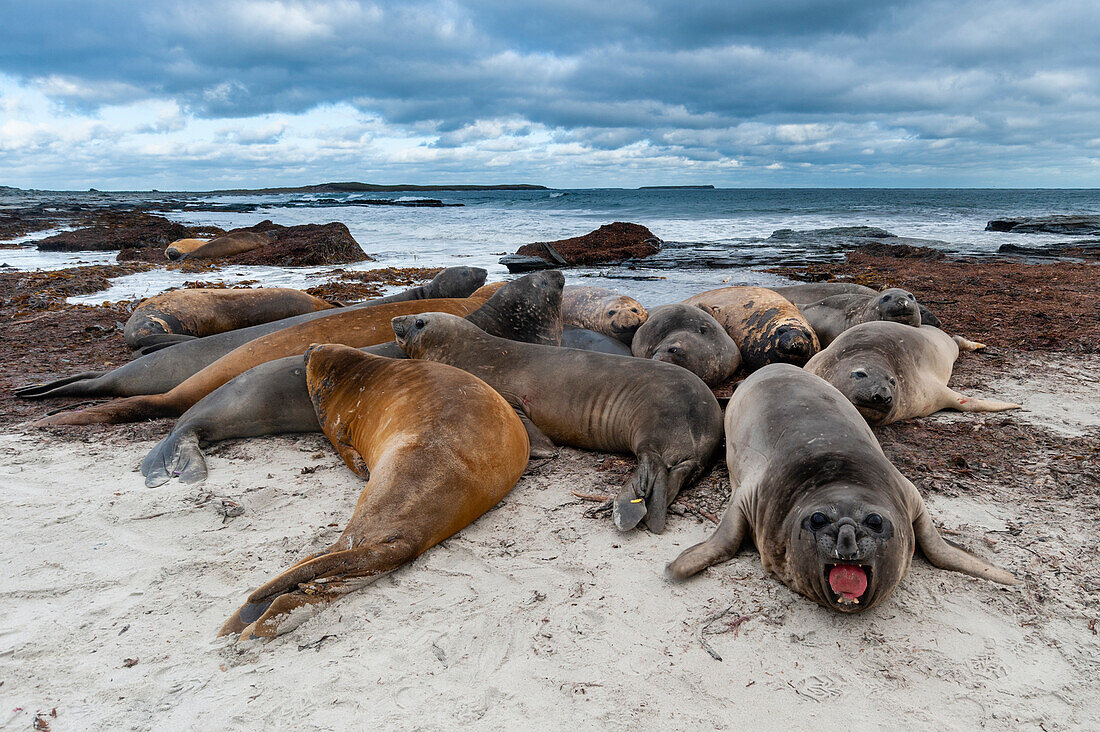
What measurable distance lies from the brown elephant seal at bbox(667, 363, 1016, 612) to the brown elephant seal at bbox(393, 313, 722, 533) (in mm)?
368

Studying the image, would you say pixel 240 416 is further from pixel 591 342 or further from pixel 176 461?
pixel 591 342

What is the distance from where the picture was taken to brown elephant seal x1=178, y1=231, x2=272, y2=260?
16.3 metres

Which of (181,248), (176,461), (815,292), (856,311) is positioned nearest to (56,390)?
(176,461)

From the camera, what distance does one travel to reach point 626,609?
2723mm

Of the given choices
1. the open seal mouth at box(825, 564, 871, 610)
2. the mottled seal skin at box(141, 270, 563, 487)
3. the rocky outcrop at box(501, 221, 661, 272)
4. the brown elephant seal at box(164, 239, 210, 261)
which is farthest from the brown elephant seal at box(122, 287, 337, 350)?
the brown elephant seal at box(164, 239, 210, 261)

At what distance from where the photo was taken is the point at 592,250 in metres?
17.4

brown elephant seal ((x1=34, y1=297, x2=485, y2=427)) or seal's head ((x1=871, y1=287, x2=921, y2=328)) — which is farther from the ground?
seal's head ((x1=871, y1=287, x2=921, y2=328))

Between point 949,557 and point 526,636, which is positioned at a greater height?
point 949,557

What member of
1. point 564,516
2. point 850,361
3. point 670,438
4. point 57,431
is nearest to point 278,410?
point 57,431

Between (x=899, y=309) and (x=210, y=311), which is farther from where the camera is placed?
(x=210, y=311)

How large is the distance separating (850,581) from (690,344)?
3.45 meters

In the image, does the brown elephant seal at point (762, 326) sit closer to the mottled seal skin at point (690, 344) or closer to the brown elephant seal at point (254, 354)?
the mottled seal skin at point (690, 344)

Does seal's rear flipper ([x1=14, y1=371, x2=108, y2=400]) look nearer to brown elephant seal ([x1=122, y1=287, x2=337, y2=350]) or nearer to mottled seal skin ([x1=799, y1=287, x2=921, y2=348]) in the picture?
brown elephant seal ([x1=122, y1=287, x2=337, y2=350])

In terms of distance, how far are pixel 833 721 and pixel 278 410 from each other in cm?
407
